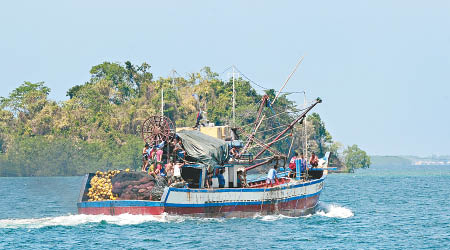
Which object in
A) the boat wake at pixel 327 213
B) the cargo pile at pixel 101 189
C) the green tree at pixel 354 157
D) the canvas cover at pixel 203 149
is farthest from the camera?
the green tree at pixel 354 157

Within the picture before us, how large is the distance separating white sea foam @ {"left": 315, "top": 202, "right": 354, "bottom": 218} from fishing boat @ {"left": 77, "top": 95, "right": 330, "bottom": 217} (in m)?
2.03

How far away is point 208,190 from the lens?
39.7 metres

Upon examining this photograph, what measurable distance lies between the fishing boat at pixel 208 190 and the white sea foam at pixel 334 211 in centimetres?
203

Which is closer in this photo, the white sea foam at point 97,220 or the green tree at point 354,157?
the white sea foam at point 97,220

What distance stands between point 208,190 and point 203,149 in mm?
2736

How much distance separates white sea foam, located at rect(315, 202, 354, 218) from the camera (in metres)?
47.3

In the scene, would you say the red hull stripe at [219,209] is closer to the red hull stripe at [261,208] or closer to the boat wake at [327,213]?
the red hull stripe at [261,208]

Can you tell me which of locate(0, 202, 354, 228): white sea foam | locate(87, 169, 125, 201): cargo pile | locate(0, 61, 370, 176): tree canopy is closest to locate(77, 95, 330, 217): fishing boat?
locate(0, 202, 354, 228): white sea foam

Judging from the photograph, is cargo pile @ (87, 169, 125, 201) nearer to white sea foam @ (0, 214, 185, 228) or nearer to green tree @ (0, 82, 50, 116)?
white sea foam @ (0, 214, 185, 228)

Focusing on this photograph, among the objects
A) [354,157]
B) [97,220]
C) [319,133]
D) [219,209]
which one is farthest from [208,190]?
[354,157]

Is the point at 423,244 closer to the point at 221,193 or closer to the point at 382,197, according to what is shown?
the point at 221,193

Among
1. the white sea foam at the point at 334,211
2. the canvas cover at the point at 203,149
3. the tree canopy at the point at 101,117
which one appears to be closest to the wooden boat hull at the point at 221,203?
the canvas cover at the point at 203,149

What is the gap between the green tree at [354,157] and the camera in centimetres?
15775

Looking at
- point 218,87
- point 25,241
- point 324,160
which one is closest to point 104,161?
point 218,87
